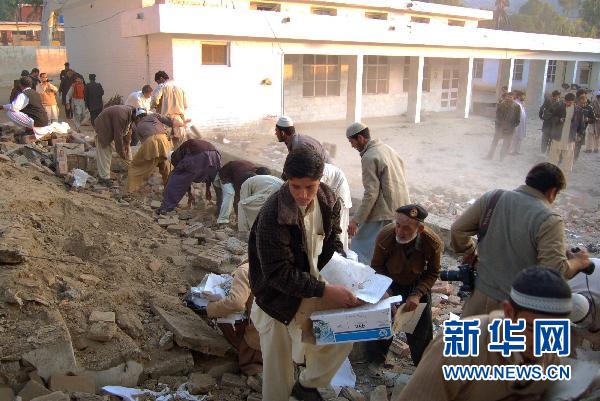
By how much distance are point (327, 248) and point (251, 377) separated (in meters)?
1.28

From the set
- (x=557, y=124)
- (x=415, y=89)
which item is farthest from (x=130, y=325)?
(x=415, y=89)

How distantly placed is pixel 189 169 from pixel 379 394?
4280mm

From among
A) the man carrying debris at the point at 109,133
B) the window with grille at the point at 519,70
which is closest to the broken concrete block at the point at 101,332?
the man carrying debris at the point at 109,133

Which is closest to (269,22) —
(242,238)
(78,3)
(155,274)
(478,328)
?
(78,3)

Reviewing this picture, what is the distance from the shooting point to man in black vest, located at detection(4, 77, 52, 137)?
895 cm

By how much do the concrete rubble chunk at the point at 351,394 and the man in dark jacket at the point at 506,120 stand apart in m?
9.82

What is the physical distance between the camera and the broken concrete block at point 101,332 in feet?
11.4

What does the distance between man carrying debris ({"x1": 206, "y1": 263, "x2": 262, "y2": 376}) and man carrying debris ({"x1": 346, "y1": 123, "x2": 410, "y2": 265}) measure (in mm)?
1291

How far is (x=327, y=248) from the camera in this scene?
2932 millimetres

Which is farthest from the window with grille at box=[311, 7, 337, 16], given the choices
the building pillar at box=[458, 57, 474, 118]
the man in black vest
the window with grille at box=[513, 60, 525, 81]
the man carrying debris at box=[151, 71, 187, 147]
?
the window with grille at box=[513, 60, 525, 81]

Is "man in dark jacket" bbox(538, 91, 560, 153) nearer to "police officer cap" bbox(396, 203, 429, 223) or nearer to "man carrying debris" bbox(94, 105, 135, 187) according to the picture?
"man carrying debris" bbox(94, 105, 135, 187)

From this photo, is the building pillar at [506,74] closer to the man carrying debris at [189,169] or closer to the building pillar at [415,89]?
the building pillar at [415,89]

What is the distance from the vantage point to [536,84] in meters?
24.5

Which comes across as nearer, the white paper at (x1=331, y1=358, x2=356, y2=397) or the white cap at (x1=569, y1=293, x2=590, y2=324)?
the white cap at (x1=569, y1=293, x2=590, y2=324)
